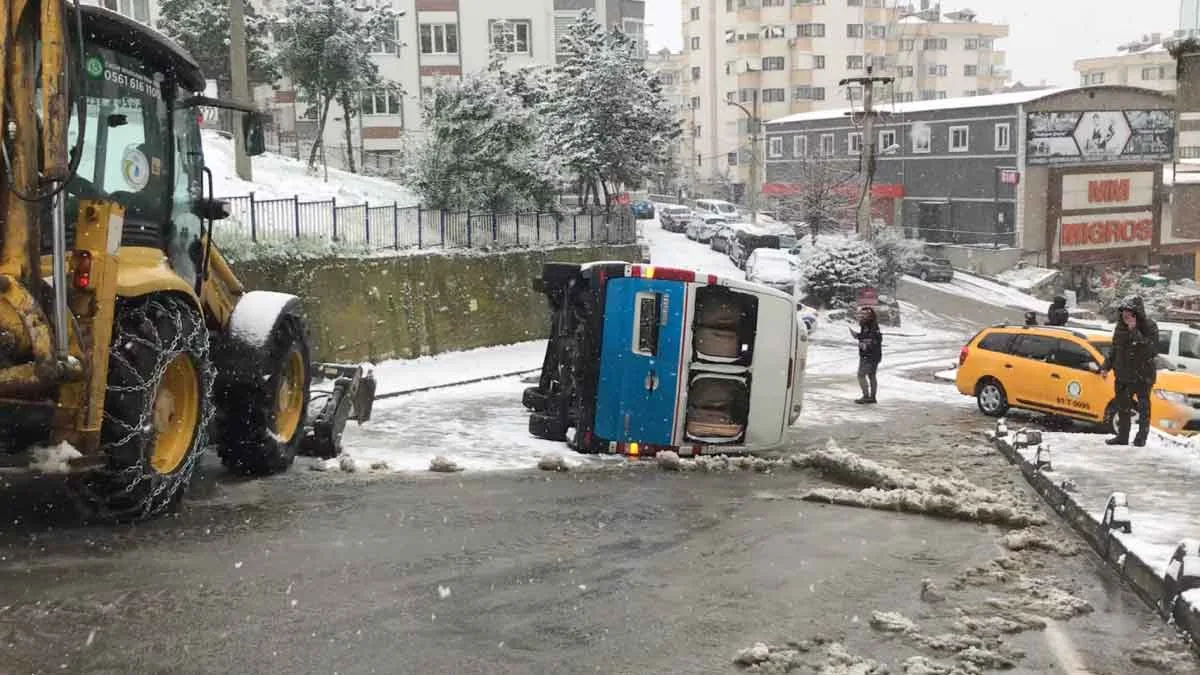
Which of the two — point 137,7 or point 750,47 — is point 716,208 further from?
A: point 137,7

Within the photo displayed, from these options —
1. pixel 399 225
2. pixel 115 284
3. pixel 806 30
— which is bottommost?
pixel 115 284

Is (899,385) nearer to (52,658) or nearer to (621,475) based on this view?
(621,475)

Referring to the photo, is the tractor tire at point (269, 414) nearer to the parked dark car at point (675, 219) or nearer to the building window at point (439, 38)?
the building window at point (439, 38)

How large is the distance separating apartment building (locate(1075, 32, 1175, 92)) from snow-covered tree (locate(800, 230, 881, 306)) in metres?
76.3

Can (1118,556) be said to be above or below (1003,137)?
below

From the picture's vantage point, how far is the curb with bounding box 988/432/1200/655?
6918mm

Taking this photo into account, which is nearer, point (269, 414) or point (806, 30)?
point (269, 414)

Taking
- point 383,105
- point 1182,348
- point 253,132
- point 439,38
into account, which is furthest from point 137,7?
point 1182,348

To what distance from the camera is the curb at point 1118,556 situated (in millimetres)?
6918

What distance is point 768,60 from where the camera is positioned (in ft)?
276

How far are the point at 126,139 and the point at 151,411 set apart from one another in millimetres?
2126

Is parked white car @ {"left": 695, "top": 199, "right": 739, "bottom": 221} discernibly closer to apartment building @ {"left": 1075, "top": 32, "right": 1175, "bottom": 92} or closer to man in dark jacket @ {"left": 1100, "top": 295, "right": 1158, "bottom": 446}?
man in dark jacket @ {"left": 1100, "top": 295, "right": 1158, "bottom": 446}

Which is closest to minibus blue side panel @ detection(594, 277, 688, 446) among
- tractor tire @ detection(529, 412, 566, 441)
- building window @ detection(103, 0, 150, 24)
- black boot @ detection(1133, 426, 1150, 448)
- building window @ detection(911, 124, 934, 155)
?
tractor tire @ detection(529, 412, 566, 441)

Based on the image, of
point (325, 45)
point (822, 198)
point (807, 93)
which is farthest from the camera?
point (807, 93)
